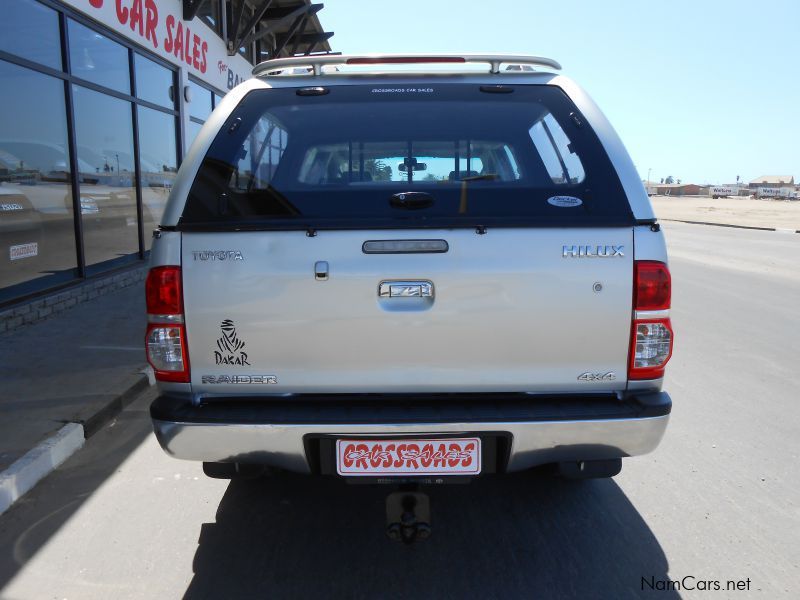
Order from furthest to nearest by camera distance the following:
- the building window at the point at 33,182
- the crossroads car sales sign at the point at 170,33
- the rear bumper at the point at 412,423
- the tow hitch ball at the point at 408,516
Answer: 1. the crossroads car sales sign at the point at 170,33
2. the building window at the point at 33,182
3. the tow hitch ball at the point at 408,516
4. the rear bumper at the point at 412,423

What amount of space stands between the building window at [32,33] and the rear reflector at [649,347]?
6570 mm

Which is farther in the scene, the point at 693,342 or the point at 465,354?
the point at 693,342

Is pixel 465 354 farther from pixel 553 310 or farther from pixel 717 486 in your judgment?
pixel 717 486

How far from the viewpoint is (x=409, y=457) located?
2193 mm

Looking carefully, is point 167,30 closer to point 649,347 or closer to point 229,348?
point 229,348

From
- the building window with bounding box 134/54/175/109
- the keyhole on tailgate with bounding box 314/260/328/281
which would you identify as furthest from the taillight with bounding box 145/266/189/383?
the building window with bounding box 134/54/175/109

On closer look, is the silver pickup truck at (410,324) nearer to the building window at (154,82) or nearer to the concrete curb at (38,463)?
the concrete curb at (38,463)

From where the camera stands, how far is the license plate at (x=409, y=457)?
2174 millimetres

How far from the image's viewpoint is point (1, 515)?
2.87 m

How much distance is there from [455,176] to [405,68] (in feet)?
1.80

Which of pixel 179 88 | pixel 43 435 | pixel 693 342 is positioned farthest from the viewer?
pixel 179 88

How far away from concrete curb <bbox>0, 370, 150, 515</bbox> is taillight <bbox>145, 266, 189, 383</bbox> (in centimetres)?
140

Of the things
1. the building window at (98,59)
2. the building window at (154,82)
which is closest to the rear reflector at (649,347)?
the building window at (98,59)

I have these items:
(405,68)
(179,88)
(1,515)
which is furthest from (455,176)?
(179,88)
